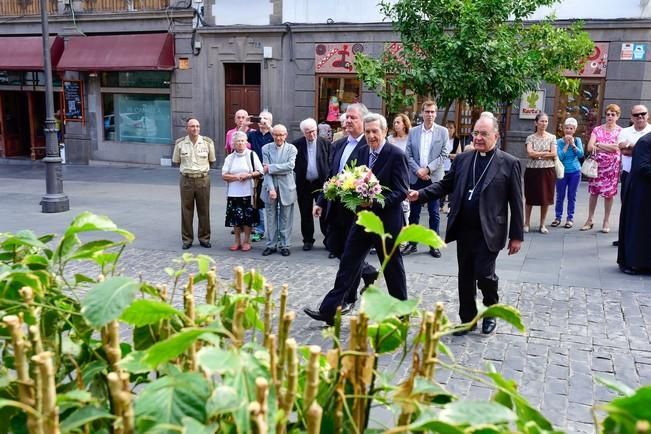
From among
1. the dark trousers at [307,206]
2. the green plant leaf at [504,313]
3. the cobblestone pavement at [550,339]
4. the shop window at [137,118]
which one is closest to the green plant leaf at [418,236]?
the green plant leaf at [504,313]

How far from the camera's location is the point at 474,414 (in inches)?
43.8

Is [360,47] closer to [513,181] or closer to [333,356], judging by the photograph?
[513,181]

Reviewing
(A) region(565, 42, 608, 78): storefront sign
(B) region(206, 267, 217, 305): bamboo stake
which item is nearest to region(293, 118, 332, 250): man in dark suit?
(B) region(206, 267, 217, 305): bamboo stake

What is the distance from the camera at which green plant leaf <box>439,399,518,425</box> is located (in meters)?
1.09

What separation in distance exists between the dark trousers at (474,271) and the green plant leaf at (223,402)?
4504 millimetres

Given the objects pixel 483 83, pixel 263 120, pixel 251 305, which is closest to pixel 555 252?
pixel 483 83

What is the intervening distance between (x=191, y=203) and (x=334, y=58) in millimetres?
9630

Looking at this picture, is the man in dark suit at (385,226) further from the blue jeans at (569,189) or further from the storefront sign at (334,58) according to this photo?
the storefront sign at (334,58)

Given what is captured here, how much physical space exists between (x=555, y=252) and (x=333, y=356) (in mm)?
7879

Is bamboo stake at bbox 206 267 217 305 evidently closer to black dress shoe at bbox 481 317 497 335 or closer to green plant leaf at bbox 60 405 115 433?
green plant leaf at bbox 60 405 115 433

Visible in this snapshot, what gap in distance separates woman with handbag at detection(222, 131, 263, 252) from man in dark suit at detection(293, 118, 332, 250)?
624mm

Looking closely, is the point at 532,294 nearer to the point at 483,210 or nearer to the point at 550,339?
the point at 550,339

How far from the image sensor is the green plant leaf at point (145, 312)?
1.26 m

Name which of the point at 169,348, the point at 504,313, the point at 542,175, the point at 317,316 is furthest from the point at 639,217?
the point at 169,348
